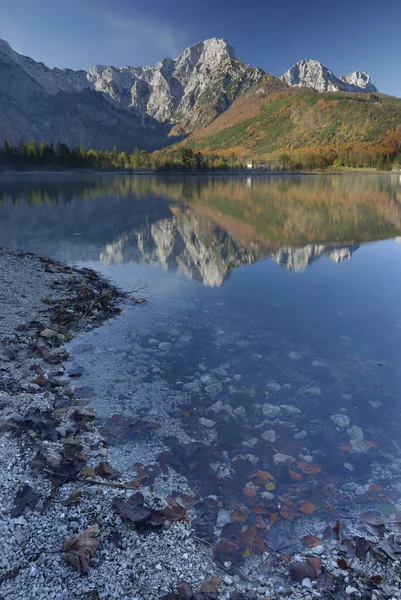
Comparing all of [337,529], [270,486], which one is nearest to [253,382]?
[270,486]

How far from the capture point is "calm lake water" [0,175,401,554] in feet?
20.7

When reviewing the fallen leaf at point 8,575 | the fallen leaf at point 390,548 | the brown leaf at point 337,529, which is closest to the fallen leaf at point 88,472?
the fallen leaf at point 8,575

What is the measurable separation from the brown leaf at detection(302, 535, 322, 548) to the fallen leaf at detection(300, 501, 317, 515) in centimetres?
40

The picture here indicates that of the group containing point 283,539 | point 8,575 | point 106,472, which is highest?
point 8,575

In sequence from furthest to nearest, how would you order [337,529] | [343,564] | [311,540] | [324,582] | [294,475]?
[294,475] < [337,529] < [311,540] < [343,564] < [324,582]

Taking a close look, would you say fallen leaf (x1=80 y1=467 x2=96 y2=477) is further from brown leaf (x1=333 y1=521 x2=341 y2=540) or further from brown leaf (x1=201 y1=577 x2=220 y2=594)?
brown leaf (x1=333 y1=521 x2=341 y2=540)

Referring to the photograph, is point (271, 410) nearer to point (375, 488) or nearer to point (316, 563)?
point (375, 488)

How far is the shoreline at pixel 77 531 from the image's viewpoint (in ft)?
14.7

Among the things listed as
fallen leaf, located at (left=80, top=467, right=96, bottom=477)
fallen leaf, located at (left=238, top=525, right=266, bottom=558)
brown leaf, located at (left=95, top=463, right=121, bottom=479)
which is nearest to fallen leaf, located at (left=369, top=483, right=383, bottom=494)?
fallen leaf, located at (left=238, top=525, right=266, bottom=558)

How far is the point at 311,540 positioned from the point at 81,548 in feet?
10.3

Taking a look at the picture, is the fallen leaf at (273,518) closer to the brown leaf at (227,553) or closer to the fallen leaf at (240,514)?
the fallen leaf at (240,514)

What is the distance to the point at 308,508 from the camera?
592 cm

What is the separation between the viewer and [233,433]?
299 inches

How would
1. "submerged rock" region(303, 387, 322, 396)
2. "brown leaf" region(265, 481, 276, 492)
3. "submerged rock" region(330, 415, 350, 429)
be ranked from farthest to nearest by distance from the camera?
"submerged rock" region(303, 387, 322, 396) → "submerged rock" region(330, 415, 350, 429) → "brown leaf" region(265, 481, 276, 492)
